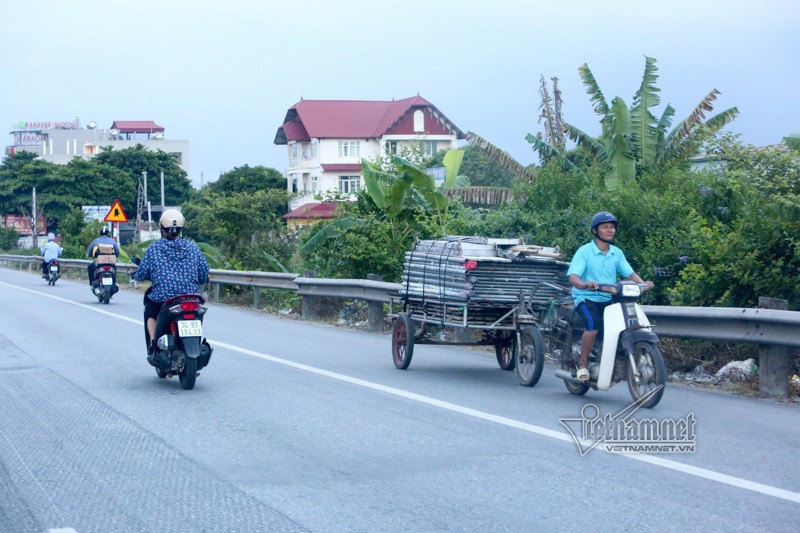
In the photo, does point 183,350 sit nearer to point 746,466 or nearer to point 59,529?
point 59,529

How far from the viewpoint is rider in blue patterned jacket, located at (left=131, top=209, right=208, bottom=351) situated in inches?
420

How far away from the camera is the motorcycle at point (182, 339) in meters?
10.3

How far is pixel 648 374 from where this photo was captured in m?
8.91

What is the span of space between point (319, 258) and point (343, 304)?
67.7 inches

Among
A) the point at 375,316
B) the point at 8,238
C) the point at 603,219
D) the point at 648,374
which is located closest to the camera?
the point at 648,374

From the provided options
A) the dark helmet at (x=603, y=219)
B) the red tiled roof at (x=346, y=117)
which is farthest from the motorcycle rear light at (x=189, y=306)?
the red tiled roof at (x=346, y=117)

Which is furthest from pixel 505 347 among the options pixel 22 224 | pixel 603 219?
pixel 22 224

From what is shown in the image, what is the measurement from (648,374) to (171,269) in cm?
494

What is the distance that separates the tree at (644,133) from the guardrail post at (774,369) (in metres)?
8.88

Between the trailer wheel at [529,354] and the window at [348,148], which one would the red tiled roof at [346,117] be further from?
the trailer wheel at [529,354]

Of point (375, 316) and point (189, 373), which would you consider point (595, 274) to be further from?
point (375, 316)

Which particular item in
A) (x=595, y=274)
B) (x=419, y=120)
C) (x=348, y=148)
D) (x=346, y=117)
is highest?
(x=346, y=117)

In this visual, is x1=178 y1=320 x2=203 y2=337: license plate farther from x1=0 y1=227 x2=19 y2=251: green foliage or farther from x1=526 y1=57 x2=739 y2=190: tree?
x1=0 y1=227 x2=19 y2=251: green foliage

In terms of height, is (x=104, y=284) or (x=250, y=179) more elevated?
(x=250, y=179)
